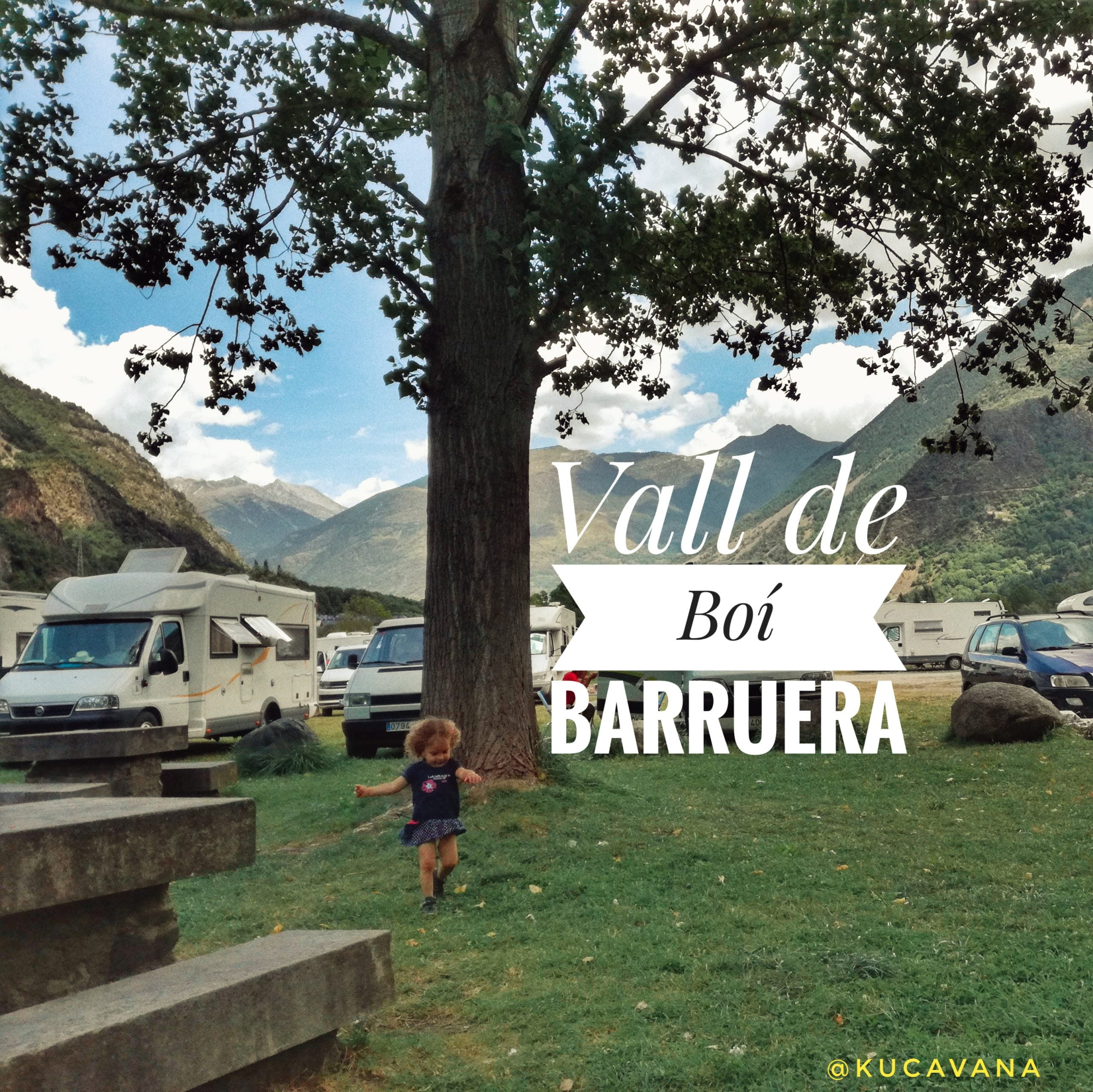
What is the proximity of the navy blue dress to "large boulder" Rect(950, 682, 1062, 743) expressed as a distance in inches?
429

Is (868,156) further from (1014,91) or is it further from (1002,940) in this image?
(1002,940)

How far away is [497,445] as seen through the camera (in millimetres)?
10391

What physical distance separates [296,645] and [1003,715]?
45.5 ft

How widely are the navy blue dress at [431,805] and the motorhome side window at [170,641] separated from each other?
13.0 meters

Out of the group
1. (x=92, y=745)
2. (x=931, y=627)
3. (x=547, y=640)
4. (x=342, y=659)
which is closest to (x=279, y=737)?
(x=92, y=745)

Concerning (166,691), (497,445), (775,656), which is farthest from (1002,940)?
(166,691)

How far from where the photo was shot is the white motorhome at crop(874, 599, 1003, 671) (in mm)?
56500

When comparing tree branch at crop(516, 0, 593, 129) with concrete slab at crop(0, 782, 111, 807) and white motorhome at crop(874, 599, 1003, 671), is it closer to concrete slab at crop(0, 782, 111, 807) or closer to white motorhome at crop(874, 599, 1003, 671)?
concrete slab at crop(0, 782, 111, 807)

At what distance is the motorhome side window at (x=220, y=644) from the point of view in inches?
798

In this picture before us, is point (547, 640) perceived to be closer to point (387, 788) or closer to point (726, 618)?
point (726, 618)

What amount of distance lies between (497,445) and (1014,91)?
5620 millimetres

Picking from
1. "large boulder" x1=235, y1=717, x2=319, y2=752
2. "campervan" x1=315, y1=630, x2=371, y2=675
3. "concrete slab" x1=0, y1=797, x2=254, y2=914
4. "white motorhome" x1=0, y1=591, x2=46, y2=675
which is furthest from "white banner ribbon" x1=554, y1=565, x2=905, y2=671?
"campervan" x1=315, y1=630, x2=371, y2=675

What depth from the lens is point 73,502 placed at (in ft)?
329

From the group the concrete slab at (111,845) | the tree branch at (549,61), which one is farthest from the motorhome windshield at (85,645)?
the concrete slab at (111,845)
